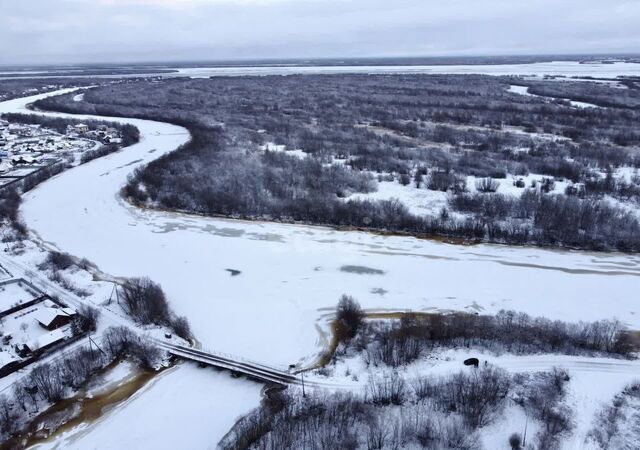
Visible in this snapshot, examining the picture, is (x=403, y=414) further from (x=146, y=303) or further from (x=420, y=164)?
(x=420, y=164)

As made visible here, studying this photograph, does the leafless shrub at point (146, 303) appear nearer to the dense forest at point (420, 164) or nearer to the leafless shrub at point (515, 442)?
the dense forest at point (420, 164)

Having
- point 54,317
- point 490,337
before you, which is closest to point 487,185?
point 490,337

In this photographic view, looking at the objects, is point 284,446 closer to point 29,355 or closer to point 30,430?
point 30,430

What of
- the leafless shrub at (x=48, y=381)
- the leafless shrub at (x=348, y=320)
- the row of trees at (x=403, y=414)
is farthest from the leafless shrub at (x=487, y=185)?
the leafless shrub at (x=48, y=381)

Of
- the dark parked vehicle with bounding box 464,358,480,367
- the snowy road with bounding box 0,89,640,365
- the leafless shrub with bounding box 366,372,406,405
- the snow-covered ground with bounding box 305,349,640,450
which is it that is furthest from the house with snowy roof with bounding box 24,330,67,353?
the dark parked vehicle with bounding box 464,358,480,367

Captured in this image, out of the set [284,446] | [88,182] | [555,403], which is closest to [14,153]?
[88,182]

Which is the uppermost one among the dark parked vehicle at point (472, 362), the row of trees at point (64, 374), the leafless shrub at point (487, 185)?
the leafless shrub at point (487, 185)

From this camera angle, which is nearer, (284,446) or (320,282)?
(284,446)
